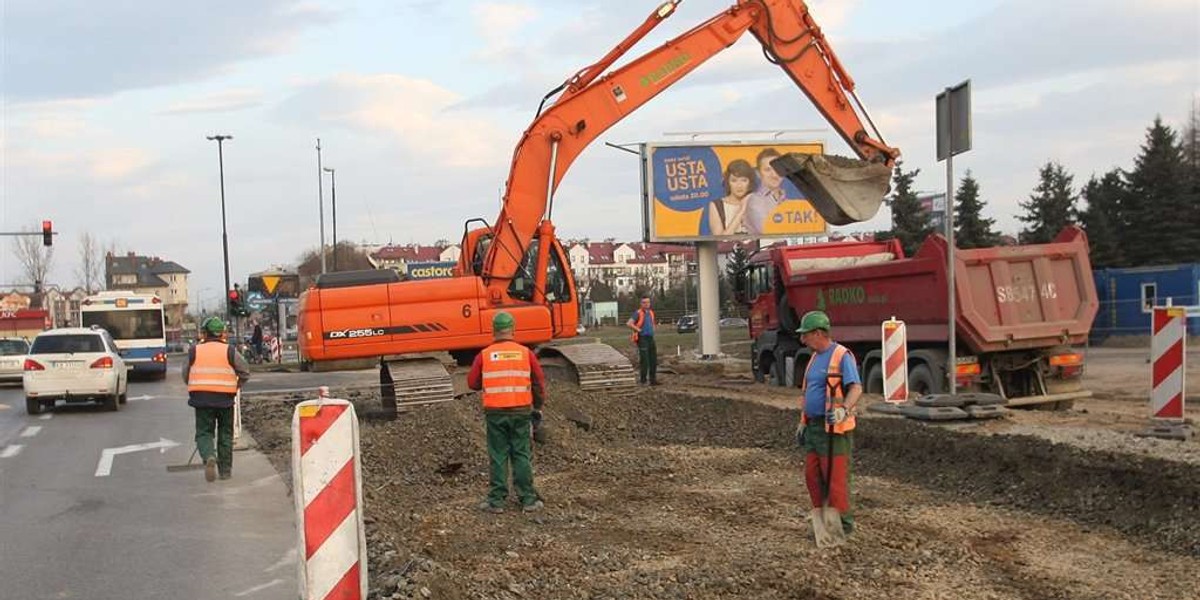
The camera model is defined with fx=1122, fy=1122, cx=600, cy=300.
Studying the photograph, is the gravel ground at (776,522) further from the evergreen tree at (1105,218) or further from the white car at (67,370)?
the evergreen tree at (1105,218)

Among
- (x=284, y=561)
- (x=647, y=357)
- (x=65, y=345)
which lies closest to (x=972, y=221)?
(x=647, y=357)

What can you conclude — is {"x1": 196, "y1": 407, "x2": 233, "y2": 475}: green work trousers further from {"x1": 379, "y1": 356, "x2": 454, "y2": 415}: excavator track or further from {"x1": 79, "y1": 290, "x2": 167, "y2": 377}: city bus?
A: {"x1": 79, "y1": 290, "x2": 167, "y2": 377}: city bus

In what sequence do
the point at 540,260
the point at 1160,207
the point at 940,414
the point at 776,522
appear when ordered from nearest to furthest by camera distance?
the point at 776,522 → the point at 940,414 → the point at 540,260 → the point at 1160,207

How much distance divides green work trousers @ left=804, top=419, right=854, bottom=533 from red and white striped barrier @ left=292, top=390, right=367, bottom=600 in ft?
10.0

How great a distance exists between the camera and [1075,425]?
37.9 feet

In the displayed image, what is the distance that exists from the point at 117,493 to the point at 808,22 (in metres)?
11.6

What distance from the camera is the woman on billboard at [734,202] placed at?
3081 cm

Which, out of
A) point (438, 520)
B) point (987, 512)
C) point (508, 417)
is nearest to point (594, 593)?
point (438, 520)

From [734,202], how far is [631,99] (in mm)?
14405

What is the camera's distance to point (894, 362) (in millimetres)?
13828

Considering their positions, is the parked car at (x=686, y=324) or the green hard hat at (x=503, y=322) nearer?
the green hard hat at (x=503, y=322)

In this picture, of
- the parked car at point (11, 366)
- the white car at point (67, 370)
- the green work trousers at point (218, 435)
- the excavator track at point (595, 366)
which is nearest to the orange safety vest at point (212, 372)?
the green work trousers at point (218, 435)

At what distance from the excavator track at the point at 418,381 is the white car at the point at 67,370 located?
27.2 ft

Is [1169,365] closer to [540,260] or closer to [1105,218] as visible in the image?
[540,260]
